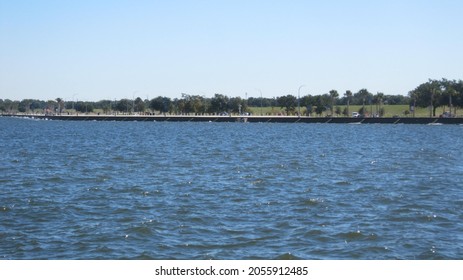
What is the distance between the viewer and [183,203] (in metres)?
30.7

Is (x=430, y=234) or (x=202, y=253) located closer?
(x=202, y=253)

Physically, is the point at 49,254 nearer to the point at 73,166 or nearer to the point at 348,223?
the point at 348,223

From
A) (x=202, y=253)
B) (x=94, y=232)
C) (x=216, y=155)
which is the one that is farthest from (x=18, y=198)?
(x=216, y=155)

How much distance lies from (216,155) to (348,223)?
39143mm

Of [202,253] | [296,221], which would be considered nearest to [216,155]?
[296,221]

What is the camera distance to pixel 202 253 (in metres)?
21.0

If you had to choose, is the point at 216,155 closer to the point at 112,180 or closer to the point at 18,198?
the point at 112,180

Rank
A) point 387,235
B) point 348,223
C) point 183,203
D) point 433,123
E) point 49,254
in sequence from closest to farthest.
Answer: point 49,254, point 387,235, point 348,223, point 183,203, point 433,123
